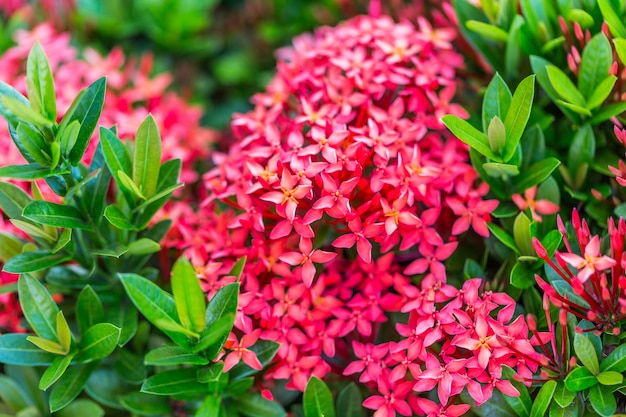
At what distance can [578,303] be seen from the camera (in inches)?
37.9

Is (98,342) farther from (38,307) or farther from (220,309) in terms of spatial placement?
(220,309)

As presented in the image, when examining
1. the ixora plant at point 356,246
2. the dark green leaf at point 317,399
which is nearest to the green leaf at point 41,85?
the ixora plant at point 356,246

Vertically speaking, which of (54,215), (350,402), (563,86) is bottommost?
(350,402)

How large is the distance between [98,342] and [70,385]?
10 cm

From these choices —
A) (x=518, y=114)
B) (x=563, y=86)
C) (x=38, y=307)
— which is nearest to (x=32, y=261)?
(x=38, y=307)

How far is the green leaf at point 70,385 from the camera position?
3.37 feet

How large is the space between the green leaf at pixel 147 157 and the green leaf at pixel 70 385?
0.32 metres

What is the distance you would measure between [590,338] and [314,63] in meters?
0.72

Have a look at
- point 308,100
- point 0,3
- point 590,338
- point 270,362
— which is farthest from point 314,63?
point 0,3

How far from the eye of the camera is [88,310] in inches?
42.7

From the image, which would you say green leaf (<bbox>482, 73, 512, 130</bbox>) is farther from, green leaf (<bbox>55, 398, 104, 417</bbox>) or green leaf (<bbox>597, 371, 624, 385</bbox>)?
green leaf (<bbox>55, 398, 104, 417</bbox>)

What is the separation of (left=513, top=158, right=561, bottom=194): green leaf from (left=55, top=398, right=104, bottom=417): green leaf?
82cm

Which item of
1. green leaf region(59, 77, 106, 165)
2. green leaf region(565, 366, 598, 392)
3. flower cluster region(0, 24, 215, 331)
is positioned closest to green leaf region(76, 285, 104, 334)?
green leaf region(59, 77, 106, 165)

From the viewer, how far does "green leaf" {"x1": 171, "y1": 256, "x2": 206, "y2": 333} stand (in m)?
0.90
